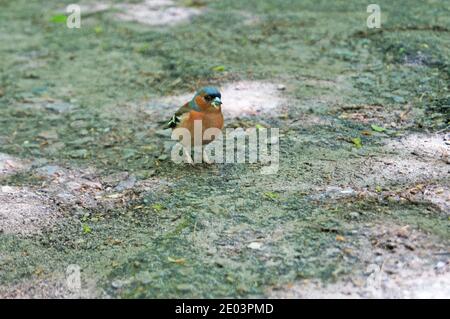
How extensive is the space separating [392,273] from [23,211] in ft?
8.55

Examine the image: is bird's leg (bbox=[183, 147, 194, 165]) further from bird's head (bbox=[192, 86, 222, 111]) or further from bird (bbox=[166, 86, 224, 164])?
bird's head (bbox=[192, 86, 222, 111])

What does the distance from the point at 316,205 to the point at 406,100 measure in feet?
7.19

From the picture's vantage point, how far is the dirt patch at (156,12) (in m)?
8.70

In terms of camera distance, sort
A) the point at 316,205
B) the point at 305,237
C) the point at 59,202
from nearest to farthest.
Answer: the point at 305,237 < the point at 316,205 < the point at 59,202

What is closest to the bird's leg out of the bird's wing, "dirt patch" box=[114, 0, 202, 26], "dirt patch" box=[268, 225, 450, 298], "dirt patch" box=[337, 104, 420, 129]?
the bird's wing

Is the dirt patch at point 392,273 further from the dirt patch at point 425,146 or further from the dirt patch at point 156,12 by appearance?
the dirt patch at point 156,12

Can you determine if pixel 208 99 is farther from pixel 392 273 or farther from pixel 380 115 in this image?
pixel 392 273

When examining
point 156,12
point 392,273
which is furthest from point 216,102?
point 156,12

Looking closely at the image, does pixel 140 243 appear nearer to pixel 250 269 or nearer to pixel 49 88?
pixel 250 269

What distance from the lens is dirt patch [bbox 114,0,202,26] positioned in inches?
343

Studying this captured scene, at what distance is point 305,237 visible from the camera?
3.80 metres

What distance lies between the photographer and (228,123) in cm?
577

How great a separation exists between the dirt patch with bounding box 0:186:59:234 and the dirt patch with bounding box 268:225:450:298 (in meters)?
1.86
